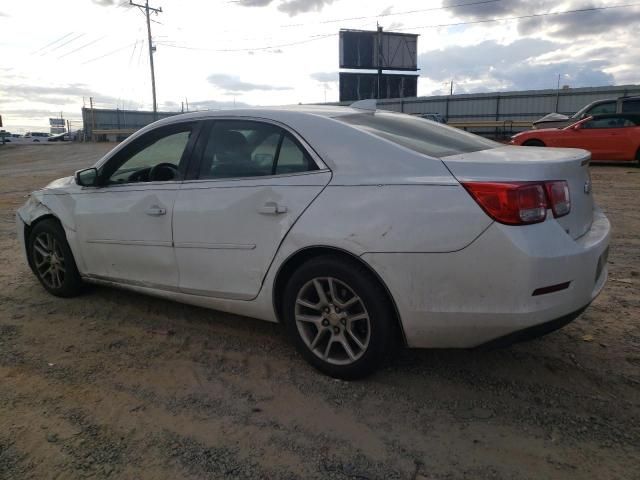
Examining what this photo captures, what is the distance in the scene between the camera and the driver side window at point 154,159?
376cm

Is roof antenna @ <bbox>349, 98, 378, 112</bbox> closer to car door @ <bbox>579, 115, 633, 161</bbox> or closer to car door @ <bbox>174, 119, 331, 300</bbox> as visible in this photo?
car door @ <bbox>174, 119, 331, 300</bbox>

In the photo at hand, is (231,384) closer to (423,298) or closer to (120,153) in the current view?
(423,298)

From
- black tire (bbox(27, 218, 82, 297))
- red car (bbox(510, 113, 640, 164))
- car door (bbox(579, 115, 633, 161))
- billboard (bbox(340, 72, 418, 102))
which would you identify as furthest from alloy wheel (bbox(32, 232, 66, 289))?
billboard (bbox(340, 72, 418, 102))

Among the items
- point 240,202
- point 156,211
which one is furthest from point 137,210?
point 240,202

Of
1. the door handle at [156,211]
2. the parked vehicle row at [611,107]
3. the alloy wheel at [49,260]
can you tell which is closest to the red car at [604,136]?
the parked vehicle row at [611,107]

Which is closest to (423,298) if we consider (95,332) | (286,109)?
(286,109)

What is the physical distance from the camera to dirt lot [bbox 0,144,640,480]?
7.80 ft

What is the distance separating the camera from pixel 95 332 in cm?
391

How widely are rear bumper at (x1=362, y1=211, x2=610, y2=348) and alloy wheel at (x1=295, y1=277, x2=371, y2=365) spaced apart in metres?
0.27

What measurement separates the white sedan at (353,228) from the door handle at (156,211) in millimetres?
10

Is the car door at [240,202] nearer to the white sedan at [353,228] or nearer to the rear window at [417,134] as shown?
the white sedan at [353,228]

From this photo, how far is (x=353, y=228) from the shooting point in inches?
110

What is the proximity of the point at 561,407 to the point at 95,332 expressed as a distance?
3.16 metres

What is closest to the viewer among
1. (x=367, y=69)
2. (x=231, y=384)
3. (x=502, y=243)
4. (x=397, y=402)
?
(x=502, y=243)
